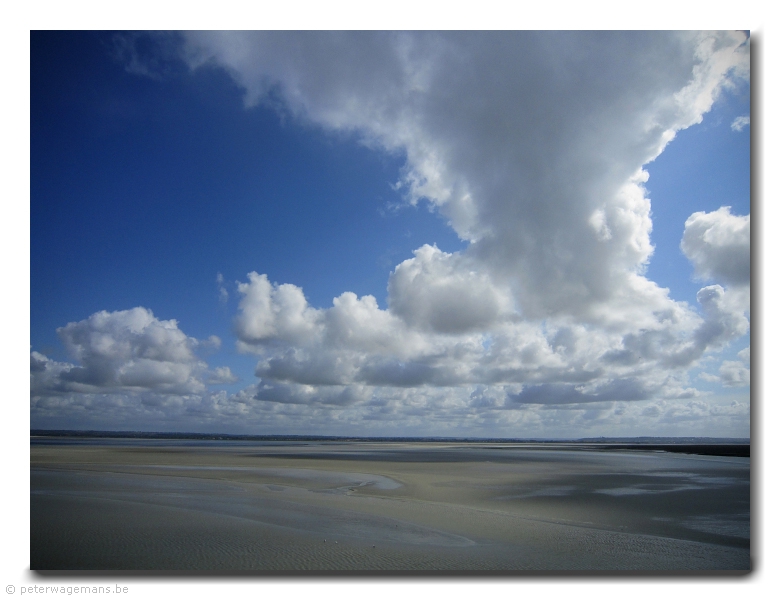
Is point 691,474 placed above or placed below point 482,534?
below

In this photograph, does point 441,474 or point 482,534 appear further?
point 441,474

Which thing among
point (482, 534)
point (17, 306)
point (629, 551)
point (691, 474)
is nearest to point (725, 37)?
point (629, 551)

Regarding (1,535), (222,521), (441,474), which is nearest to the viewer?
(1,535)

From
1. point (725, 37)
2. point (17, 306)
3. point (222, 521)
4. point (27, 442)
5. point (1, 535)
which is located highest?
point (725, 37)

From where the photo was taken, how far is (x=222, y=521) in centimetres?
1450

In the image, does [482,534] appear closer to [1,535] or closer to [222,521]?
[222,521]

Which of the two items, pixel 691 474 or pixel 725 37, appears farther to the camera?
pixel 691 474

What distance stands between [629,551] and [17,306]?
16.8 metres
